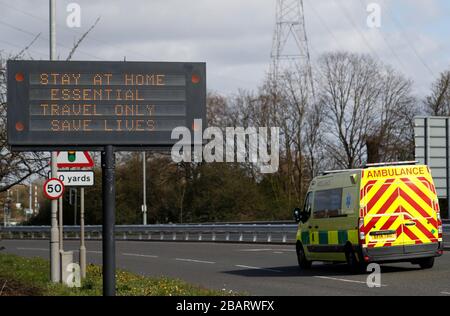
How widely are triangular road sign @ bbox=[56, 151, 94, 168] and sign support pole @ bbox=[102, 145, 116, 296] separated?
21.8 feet

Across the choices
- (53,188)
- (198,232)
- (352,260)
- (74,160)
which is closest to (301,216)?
(352,260)

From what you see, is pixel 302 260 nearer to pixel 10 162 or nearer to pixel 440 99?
pixel 10 162

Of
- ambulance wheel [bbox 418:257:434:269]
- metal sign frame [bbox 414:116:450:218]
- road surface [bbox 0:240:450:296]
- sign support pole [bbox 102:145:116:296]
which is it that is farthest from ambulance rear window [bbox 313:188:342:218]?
metal sign frame [bbox 414:116:450:218]

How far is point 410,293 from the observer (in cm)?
1462

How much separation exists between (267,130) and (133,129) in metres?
49.1

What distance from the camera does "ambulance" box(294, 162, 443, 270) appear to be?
725 inches

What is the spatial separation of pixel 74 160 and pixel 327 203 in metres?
6.00

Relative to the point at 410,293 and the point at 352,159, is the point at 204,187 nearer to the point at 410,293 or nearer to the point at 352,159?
the point at 352,159

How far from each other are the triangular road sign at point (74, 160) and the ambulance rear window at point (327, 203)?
557cm

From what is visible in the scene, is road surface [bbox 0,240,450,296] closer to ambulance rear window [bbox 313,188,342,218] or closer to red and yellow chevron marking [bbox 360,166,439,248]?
red and yellow chevron marking [bbox 360,166,439,248]

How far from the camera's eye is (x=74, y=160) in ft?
59.6

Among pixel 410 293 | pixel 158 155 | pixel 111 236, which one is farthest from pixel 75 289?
pixel 158 155

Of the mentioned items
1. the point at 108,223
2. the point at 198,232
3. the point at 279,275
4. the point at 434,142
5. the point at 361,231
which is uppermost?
the point at 434,142

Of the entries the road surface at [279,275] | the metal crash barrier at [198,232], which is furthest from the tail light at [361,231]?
the metal crash barrier at [198,232]
